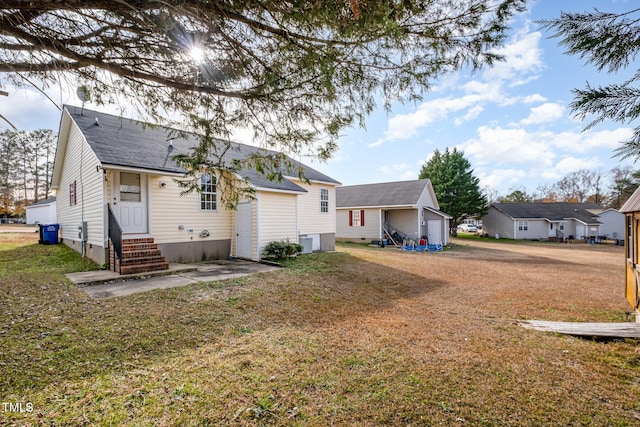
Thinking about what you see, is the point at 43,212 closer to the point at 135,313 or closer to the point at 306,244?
the point at 306,244

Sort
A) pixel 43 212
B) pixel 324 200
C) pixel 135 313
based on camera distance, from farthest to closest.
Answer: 1. pixel 43 212
2. pixel 324 200
3. pixel 135 313

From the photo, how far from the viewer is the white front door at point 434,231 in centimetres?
2239

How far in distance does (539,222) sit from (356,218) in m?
23.8

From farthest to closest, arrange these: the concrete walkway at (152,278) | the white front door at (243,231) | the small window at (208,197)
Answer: the white front door at (243,231)
the small window at (208,197)
the concrete walkway at (152,278)

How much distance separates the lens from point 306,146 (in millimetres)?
4539

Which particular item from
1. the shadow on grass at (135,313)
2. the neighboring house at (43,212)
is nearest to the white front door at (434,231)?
the shadow on grass at (135,313)

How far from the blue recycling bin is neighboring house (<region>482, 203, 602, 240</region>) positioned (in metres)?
38.5

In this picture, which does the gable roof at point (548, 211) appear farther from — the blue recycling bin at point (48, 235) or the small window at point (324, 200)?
the blue recycling bin at point (48, 235)

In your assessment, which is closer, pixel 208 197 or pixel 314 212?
pixel 208 197

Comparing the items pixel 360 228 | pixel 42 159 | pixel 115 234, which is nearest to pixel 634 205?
pixel 115 234

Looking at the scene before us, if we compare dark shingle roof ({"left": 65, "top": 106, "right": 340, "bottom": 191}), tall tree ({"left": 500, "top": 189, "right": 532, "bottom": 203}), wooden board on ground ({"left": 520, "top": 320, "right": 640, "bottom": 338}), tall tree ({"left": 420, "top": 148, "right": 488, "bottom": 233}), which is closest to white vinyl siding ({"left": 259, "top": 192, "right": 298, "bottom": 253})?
dark shingle roof ({"left": 65, "top": 106, "right": 340, "bottom": 191})

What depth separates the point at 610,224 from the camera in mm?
34031

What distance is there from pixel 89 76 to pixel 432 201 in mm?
24854

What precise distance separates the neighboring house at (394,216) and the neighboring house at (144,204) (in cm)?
1091
